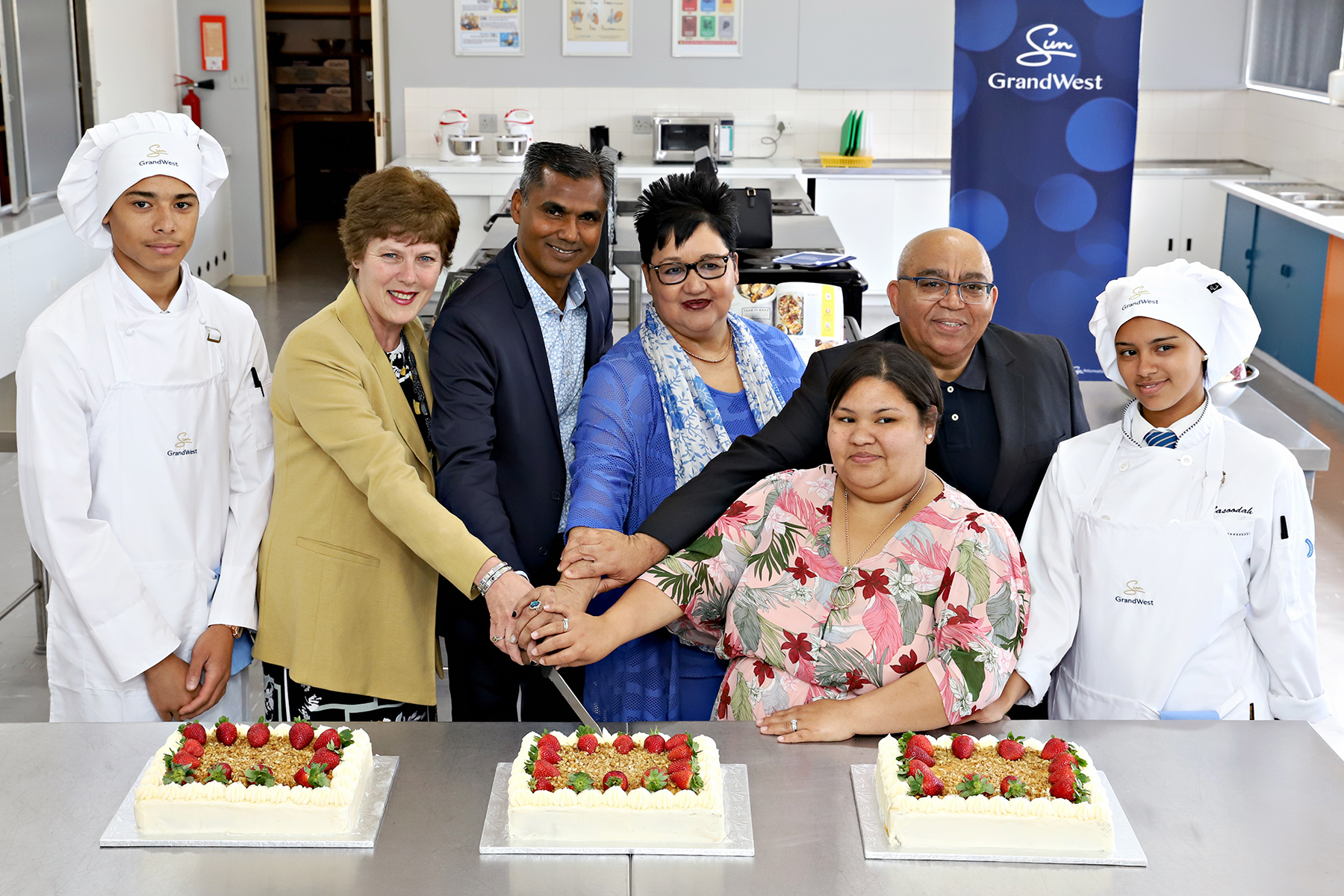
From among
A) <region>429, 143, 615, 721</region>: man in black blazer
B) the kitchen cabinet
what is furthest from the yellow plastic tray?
<region>429, 143, 615, 721</region>: man in black blazer

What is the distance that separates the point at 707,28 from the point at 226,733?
793 centimetres

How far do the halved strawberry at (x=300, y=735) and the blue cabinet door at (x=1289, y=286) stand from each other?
6386mm

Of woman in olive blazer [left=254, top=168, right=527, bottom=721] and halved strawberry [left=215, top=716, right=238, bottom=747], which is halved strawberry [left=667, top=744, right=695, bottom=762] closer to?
woman in olive blazer [left=254, top=168, right=527, bottom=721]

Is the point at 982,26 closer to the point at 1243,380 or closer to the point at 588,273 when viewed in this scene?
the point at 1243,380

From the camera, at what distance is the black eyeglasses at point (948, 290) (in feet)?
8.13

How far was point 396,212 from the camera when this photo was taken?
7.75 ft

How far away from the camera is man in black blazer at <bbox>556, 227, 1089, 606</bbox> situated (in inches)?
94.9

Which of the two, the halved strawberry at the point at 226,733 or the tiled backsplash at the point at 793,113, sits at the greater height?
the tiled backsplash at the point at 793,113

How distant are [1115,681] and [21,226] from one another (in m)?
6.17

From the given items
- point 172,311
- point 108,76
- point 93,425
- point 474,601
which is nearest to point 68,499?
point 93,425

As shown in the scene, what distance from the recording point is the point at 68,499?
2262mm

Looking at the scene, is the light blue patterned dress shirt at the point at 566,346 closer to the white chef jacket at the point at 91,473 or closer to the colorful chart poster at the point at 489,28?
the white chef jacket at the point at 91,473

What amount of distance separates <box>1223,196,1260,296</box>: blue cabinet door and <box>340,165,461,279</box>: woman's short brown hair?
6969 millimetres

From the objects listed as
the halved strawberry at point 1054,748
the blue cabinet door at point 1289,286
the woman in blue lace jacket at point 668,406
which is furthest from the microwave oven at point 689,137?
the halved strawberry at point 1054,748
